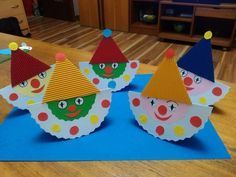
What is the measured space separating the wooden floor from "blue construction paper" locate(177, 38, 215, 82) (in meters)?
1.68

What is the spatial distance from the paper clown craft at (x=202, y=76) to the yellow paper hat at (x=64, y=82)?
0.38 meters

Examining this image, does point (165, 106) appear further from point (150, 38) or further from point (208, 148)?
point (150, 38)

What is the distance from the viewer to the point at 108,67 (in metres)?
0.90

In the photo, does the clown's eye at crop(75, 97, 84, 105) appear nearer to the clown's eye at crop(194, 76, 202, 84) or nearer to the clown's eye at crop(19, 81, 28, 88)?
the clown's eye at crop(19, 81, 28, 88)

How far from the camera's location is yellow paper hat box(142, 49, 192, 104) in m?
0.63

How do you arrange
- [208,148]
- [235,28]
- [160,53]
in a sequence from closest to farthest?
[208,148], [235,28], [160,53]

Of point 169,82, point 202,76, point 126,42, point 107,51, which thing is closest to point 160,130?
point 169,82

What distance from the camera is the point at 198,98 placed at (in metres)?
0.77

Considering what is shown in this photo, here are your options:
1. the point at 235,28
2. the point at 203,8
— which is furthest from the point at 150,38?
the point at 235,28

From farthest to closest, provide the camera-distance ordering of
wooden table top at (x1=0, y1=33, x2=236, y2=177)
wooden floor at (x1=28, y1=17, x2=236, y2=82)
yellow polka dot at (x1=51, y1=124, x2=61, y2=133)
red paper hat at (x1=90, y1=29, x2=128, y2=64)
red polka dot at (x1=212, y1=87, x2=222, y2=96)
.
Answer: wooden floor at (x1=28, y1=17, x2=236, y2=82)
red paper hat at (x1=90, y1=29, x2=128, y2=64)
red polka dot at (x1=212, y1=87, x2=222, y2=96)
yellow polka dot at (x1=51, y1=124, x2=61, y2=133)
wooden table top at (x1=0, y1=33, x2=236, y2=177)

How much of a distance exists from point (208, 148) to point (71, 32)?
3594 millimetres

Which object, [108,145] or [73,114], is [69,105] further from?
[108,145]

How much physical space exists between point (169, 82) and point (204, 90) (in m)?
0.21

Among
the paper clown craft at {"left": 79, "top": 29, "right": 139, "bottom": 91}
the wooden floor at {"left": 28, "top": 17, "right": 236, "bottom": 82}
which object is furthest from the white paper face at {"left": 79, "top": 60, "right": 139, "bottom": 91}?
the wooden floor at {"left": 28, "top": 17, "right": 236, "bottom": 82}
